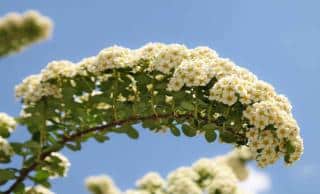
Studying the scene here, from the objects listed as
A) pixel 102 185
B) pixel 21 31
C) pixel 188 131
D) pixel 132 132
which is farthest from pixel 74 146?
pixel 21 31

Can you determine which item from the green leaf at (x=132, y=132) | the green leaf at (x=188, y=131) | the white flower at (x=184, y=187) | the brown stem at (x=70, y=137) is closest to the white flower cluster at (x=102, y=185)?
the white flower at (x=184, y=187)

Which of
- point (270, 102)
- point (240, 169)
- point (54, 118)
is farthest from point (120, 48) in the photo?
point (240, 169)

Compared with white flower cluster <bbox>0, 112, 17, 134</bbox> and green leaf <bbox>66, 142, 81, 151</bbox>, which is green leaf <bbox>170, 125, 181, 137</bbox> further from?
white flower cluster <bbox>0, 112, 17, 134</bbox>

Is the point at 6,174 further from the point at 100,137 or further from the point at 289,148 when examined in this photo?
the point at 289,148

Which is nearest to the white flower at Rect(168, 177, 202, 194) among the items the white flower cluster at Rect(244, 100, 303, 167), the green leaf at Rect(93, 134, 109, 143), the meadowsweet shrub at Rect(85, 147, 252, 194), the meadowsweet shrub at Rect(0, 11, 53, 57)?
the meadowsweet shrub at Rect(85, 147, 252, 194)

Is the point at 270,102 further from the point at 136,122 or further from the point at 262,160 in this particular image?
the point at 136,122

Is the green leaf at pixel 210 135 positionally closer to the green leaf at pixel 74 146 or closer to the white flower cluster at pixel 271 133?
the white flower cluster at pixel 271 133
